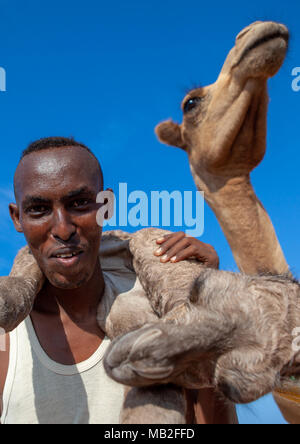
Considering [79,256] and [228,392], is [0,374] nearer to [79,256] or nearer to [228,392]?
[79,256]

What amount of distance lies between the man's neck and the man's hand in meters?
0.50

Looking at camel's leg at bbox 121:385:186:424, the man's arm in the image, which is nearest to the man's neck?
the man's arm

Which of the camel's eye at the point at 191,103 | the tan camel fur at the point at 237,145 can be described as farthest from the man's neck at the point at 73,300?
the camel's eye at the point at 191,103

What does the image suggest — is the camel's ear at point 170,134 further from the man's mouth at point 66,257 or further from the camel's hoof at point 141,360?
the camel's hoof at point 141,360

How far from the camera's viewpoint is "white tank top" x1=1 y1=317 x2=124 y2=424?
180 centimetres

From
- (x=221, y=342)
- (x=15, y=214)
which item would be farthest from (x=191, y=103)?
(x=221, y=342)

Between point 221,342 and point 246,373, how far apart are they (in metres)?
0.08

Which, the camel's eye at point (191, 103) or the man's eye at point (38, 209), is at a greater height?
the camel's eye at point (191, 103)

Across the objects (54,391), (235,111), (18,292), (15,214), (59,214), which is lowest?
(54,391)

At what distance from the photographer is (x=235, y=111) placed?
382 centimetres

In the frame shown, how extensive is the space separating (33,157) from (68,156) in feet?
0.44

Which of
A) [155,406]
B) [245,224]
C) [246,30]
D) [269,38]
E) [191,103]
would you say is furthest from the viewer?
[191,103]

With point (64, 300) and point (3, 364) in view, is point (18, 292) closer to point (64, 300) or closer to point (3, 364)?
point (64, 300)

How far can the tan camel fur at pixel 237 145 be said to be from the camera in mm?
3652
